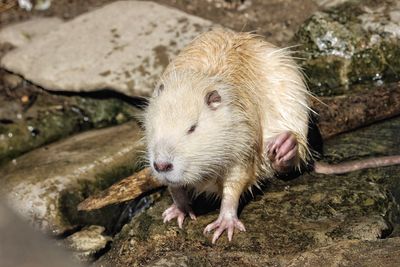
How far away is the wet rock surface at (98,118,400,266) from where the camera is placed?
340 cm

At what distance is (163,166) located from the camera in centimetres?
307

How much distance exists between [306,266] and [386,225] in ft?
2.74

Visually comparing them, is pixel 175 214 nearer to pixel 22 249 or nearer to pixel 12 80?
pixel 12 80

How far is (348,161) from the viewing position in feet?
14.2

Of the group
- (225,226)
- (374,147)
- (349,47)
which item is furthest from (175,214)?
(349,47)

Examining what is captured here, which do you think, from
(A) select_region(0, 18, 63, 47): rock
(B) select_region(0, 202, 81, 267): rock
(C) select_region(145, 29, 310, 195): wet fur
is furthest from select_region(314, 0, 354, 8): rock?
(B) select_region(0, 202, 81, 267): rock

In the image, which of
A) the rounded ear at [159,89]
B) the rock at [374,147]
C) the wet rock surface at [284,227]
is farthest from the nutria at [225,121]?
the rock at [374,147]

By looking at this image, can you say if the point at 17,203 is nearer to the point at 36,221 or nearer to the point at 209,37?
the point at 36,221

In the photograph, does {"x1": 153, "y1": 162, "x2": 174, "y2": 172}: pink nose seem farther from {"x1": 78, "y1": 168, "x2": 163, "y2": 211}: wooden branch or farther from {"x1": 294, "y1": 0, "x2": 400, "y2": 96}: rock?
{"x1": 294, "y1": 0, "x2": 400, "y2": 96}: rock

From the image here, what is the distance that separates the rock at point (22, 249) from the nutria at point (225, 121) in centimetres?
241

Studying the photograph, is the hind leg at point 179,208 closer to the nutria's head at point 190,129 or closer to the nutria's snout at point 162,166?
the nutria's head at point 190,129

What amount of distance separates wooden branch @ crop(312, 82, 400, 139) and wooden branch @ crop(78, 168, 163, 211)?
4.37ft

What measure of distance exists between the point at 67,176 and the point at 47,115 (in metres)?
1.13

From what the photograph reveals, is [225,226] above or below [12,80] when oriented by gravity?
above
